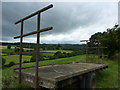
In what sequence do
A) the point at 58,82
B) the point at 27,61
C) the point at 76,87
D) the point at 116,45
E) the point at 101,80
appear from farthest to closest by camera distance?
the point at 27,61, the point at 116,45, the point at 101,80, the point at 76,87, the point at 58,82

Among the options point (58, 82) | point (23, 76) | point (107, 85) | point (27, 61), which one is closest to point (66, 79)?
point (58, 82)

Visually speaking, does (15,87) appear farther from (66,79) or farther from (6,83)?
(66,79)

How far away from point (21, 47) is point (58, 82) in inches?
63.2

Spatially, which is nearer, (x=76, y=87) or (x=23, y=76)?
(x=23, y=76)

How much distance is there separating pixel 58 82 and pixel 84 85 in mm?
1742

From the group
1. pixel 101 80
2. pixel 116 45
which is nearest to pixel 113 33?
pixel 116 45

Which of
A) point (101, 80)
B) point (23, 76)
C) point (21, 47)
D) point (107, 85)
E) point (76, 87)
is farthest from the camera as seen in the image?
point (101, 80)

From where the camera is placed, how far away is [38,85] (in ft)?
7.30

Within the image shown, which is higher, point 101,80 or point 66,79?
point 66,79

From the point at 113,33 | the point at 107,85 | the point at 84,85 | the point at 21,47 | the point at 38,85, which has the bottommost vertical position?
the point at 107,85

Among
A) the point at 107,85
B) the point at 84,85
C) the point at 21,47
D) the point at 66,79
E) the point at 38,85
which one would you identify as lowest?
the point at 107,85

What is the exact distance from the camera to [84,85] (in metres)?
3.31

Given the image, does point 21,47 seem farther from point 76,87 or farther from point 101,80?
point 101,80

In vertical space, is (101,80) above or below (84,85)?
below
